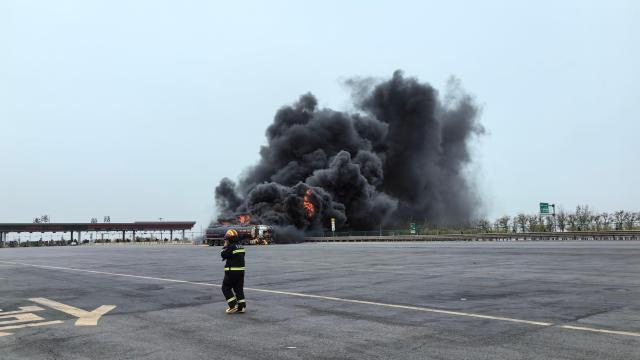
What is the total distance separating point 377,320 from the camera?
9.66 meters

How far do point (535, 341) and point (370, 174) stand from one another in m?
85.7

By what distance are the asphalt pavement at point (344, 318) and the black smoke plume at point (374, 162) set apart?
64.4 meters

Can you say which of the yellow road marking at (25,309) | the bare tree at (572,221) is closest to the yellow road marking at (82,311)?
the yellow road marking at (25,309)

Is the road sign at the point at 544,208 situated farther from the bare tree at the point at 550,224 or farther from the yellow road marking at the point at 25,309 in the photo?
the yellow road marking at the point at 25,309

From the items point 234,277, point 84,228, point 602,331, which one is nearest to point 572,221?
point 602,331

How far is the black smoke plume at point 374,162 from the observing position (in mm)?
87000

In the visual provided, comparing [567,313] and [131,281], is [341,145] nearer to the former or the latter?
[131,281]

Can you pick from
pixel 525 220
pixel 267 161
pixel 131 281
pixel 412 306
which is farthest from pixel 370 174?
pixel 412 306

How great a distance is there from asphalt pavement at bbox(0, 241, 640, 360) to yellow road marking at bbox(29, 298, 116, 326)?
0.03m

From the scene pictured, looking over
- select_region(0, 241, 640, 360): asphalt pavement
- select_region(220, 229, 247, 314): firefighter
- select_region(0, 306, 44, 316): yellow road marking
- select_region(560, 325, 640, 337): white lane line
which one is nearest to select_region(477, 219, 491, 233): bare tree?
select_region(0, 241, 640, 360): asphalt pavement

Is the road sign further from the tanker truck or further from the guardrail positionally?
the tanker truck

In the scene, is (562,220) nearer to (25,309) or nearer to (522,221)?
(522,221)

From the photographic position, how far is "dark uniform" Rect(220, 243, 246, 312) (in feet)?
36.0

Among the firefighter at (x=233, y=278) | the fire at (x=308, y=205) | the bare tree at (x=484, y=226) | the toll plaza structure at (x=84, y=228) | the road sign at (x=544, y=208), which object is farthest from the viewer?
the toll plaza structure at (x=84, y=228)
